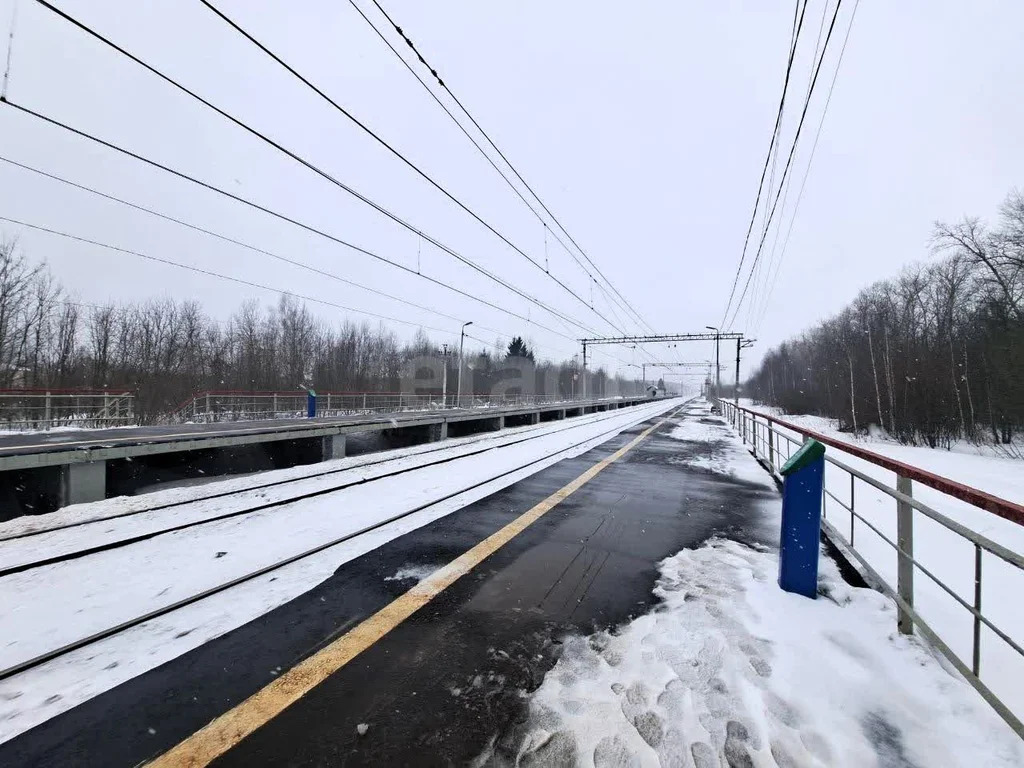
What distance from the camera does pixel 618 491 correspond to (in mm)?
6477

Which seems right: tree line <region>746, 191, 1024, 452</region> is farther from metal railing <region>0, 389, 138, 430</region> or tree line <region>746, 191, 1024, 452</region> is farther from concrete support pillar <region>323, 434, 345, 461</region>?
metal railing <region>0, 389, 138, 430</region>

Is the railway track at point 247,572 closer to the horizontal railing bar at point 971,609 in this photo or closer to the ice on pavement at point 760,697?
the ice on pavement at point 760,697

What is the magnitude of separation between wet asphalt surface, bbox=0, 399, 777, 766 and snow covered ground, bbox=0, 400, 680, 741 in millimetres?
199

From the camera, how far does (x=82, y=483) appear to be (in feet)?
20.4

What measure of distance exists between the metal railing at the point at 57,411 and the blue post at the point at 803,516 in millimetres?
21625

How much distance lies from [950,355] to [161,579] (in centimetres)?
3720

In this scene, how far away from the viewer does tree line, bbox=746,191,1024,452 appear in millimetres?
23781

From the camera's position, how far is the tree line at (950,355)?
23.8m

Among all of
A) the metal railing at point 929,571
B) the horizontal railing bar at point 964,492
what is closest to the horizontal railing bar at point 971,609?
the metal railing at point 929,571

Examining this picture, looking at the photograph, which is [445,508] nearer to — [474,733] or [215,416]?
[474,733]

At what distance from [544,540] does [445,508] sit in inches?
61.8

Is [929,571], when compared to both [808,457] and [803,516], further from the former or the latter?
[808,457]

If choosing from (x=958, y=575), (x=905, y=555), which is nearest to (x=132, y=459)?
(x=905, y=555)

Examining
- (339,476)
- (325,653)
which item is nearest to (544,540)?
(325,653)
